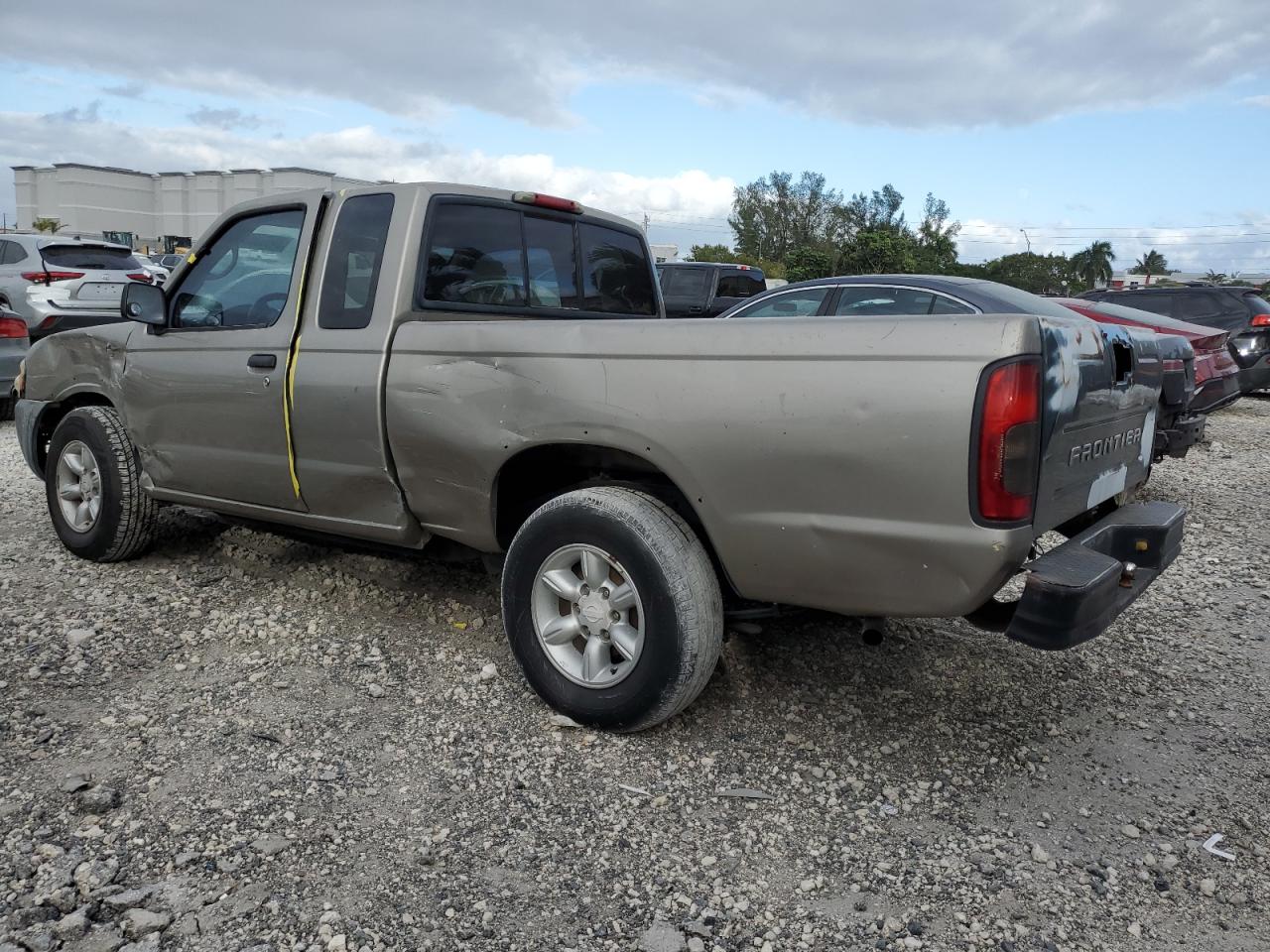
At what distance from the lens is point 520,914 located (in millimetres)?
2396

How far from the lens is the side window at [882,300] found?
7371 millimetres

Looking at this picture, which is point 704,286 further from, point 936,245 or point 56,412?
point 936,245

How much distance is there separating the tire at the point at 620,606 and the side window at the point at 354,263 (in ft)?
3.87

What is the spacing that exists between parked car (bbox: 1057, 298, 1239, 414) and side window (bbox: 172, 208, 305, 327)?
7286mm

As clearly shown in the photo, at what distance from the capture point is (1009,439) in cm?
248

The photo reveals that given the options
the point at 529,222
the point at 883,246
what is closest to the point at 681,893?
the point at 529,222

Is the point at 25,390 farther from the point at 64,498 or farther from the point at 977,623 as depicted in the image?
the point at 977,623

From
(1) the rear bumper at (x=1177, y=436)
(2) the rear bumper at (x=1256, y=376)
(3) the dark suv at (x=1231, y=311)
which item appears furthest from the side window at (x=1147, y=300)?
(1) the rear bumper at (x=1177, y=436)

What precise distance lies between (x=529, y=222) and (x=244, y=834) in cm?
264

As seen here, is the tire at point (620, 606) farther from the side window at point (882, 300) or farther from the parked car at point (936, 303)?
the side window at point (882, 300)

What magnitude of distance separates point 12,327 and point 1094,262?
88.5m

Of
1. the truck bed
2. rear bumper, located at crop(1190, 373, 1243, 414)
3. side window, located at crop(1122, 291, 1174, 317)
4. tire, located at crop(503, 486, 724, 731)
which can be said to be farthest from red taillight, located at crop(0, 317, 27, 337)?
side window, located at crop(1122, 291, 1174, 317)

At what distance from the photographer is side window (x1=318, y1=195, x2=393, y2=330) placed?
3754 mm

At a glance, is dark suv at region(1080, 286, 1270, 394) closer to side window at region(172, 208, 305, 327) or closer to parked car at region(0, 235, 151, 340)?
side window at region(172, 208, 305, 327)
